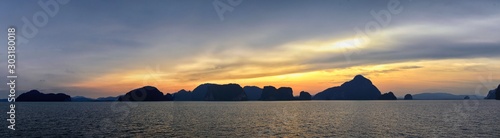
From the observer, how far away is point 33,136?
275 feet

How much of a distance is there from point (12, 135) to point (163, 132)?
114ft

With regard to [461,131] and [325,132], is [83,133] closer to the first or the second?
[325,132]

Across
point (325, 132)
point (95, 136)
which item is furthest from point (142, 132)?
point (325, 132)

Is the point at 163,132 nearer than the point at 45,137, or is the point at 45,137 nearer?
the point at 45,137

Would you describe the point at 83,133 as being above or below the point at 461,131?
above

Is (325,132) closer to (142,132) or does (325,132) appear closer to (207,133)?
(207,133)

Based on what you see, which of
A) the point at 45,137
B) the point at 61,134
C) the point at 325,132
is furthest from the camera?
the point at 325,132

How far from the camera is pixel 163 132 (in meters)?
93.9

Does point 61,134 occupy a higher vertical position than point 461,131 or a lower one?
higher

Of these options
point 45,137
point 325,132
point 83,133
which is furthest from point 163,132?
point 325,132

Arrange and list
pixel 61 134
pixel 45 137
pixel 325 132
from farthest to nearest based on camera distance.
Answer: pixel 325 132 → pixel 61 134 → pixel 45 137

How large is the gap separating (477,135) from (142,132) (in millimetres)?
83175

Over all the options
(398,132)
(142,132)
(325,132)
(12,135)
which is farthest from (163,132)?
(398,132)

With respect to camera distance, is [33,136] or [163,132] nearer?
[33,136]
